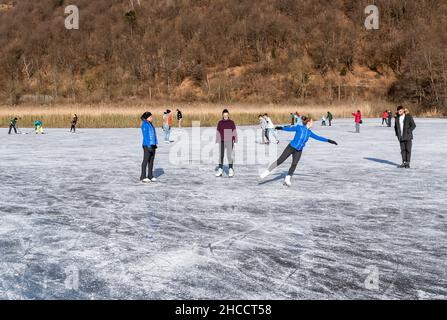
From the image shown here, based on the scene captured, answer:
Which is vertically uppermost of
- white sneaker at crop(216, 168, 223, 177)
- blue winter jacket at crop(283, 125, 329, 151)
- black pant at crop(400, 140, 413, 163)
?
blue winter jacket at crop(283, 125, 329, 151)

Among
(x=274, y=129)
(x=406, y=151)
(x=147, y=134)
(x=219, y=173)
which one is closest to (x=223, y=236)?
(x=274, y=129)

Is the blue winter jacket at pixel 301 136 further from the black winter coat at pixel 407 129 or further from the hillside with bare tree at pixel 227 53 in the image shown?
the hillside with bare tree at pixel 227 53

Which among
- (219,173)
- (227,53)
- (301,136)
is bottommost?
(219,173)

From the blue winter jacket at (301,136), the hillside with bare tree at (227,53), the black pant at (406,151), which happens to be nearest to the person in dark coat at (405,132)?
the black pant at (406,151)

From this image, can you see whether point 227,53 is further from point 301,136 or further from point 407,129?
point 301,136

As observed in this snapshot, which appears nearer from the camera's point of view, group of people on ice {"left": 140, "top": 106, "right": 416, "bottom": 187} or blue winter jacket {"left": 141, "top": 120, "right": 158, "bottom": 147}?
group of people on ice {"left": 140, "top": 106, "right": 416, "bottom": 187}

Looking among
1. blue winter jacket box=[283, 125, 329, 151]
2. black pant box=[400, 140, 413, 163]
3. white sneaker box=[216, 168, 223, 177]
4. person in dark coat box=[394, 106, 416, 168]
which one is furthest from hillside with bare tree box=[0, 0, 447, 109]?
blue winter jacket box=[283, 125, 329, 151]

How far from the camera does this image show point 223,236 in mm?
5359

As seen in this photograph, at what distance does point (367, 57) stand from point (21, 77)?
5329 centimetres

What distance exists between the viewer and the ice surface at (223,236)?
12.7 feet

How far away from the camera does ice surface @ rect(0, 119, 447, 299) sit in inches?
152

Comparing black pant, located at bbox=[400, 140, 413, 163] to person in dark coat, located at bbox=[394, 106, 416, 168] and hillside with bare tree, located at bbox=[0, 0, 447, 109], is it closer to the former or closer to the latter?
person in dark coat, located at bbox=[394, 106, 416, 168]

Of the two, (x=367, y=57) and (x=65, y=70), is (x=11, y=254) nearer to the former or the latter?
(x=367, y=57)

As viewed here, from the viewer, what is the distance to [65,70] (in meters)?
77.1
